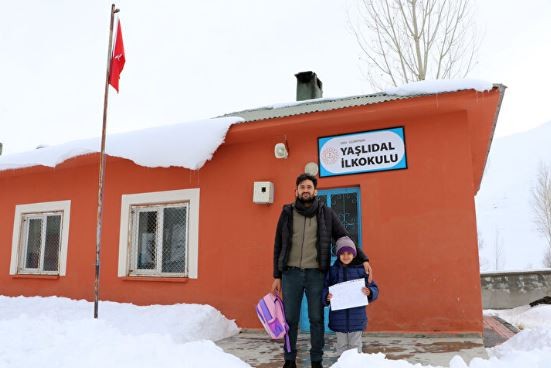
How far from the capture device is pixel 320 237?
3.91 m

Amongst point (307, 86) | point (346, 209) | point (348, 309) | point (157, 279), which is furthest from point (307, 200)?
point (307, 86)

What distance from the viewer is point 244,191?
6.30m

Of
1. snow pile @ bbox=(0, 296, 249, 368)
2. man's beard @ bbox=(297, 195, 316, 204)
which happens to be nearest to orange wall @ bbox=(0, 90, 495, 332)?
snow pile @ bbox=(0, 296, 249, 368)

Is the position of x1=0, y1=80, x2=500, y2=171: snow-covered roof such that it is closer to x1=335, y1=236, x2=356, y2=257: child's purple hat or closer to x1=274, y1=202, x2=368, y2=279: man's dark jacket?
x1=274, y1=202, x2=368, y2=279: man's dark jacket

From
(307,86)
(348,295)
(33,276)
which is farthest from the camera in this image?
(307,86)

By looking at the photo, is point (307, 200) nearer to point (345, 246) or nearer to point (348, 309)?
point (345, 246)

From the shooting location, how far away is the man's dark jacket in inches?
152

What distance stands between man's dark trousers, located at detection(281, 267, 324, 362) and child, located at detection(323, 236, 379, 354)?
0.33 feet

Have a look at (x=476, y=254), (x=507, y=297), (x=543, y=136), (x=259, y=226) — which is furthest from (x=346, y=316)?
(x=543, y=136)

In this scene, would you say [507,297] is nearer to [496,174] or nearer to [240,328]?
[240,328]

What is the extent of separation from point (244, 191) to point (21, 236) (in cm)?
475

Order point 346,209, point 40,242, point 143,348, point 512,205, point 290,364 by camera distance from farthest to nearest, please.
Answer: point 512,205 → point 40,242 → point 346,209 → point 290,364 → point 143,348

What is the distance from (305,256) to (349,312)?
58 cm

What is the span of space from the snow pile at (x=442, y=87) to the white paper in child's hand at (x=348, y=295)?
250 cm
